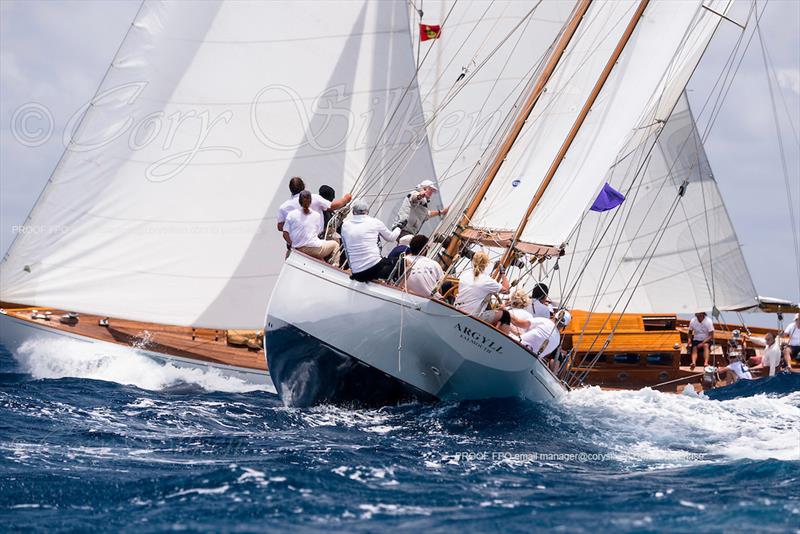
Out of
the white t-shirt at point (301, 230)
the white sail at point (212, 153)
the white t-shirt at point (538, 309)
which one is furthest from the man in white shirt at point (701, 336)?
the white t-shirt at point (301, 230)

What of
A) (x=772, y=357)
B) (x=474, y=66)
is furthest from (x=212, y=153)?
(x=772, y=357)

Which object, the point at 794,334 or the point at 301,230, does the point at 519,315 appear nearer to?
the point at 301,230

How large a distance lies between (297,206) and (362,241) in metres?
1.68

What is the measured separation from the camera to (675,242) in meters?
22.0

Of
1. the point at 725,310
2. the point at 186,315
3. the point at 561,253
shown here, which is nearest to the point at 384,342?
the point at 561,253

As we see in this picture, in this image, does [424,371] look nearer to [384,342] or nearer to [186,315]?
[384,342]

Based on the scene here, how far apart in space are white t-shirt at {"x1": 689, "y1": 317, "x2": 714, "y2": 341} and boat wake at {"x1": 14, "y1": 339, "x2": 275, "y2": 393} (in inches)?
332

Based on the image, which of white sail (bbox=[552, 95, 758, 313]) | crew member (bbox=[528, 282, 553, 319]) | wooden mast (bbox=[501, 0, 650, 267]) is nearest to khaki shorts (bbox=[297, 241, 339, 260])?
wooden mast (bbox=[501, 0, 650, 267])

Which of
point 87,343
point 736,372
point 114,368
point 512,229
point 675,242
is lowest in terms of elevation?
point 114,368

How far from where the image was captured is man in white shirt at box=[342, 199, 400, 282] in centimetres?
1178

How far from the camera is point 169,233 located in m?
15.5

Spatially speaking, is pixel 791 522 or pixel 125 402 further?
pixel 125 402

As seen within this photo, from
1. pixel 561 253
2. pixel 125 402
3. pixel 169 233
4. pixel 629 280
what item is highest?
pixel 629 280

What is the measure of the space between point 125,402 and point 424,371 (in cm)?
408
